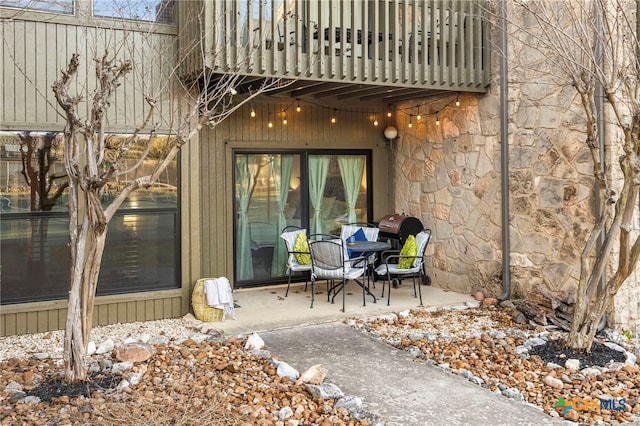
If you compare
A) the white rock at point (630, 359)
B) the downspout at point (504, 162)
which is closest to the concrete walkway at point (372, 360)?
the downspout at point (504, 162)

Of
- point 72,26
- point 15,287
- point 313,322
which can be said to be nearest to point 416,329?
point 313,322

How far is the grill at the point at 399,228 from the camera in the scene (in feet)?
24.8

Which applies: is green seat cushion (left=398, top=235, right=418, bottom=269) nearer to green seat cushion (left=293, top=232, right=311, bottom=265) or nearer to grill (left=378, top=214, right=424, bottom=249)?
grill (left=378, top=214, right=424, bottom=249)

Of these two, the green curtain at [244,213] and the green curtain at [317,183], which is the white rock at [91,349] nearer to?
the green curtain at [244,213]

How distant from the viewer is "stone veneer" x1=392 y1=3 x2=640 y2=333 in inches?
227

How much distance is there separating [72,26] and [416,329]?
14.3 ft

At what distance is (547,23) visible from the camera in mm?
4449

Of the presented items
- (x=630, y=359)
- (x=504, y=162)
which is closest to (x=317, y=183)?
(x=504, y=162)

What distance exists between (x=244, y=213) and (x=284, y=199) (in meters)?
0.61

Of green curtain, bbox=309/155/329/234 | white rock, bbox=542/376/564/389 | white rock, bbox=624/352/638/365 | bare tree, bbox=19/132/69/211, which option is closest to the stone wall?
green curtain, bbox=309/155/329/234

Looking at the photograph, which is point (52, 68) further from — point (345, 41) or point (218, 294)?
point (345, 41)

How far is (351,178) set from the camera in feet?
26.9

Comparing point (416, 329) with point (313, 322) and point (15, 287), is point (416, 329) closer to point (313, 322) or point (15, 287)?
point (313, 322)

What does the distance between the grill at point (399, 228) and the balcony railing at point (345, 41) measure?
1894 millimetres
